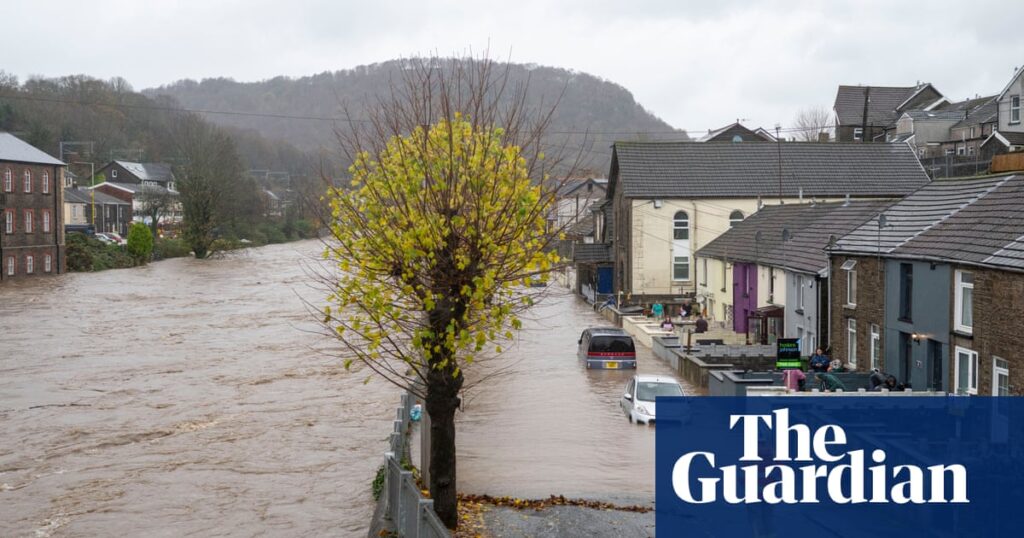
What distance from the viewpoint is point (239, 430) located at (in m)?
24.6

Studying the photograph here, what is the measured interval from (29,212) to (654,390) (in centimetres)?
5580

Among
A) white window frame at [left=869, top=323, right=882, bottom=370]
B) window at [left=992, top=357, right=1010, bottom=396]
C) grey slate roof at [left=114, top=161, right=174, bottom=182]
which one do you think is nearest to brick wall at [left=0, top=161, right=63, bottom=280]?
white window frame at [left=869, top=323, right=882, bottom=370]

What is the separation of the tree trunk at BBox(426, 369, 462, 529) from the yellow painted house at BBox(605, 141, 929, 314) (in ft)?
Result: 127

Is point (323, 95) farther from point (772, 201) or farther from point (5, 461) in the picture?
point (5, 461)

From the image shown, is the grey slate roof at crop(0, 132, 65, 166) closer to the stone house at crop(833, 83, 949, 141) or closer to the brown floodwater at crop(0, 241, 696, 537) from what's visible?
the brown floodwater at crop(0, 241, 696, 537)

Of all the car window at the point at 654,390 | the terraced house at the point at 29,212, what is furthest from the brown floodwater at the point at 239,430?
the terraced house at the point at 29,212

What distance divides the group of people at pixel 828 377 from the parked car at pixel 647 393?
3169 mm

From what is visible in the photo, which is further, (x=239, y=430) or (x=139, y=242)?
(x=139, y=242)

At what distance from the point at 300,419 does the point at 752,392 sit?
11.5 metres

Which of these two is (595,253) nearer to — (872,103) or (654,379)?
(872,103)

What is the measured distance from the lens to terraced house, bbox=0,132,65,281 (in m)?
64.0

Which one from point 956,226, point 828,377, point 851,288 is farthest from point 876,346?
point 956,226

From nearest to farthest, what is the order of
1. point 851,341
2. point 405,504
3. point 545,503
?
point 405,504 → point 545,503 → point 851,341

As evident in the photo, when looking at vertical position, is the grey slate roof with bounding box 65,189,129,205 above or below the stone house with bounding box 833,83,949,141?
below
